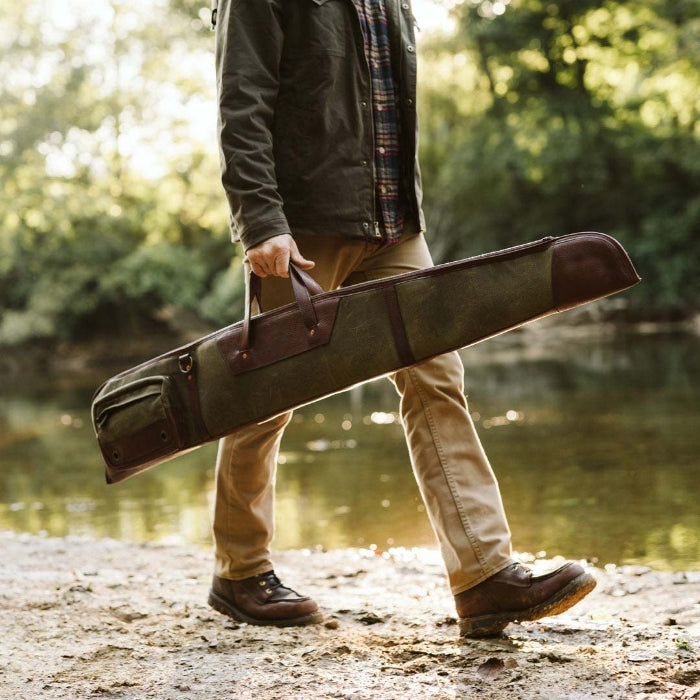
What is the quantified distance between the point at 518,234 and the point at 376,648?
81.9ft

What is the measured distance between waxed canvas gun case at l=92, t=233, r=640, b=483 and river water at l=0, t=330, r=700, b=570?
1819 millimetres

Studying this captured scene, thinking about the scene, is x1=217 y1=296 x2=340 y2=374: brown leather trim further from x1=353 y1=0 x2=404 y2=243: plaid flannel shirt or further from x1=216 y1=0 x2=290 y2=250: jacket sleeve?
x1=353 y1=0 x2=404 y2=243: plaid flannel shirt

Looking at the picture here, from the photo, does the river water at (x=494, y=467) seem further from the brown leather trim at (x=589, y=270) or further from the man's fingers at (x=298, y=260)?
the man's fingers at (x=298, y=260)

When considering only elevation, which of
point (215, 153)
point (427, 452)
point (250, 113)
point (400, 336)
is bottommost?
point (427, 452)

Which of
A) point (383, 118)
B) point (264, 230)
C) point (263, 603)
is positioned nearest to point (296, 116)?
point (383, 118)

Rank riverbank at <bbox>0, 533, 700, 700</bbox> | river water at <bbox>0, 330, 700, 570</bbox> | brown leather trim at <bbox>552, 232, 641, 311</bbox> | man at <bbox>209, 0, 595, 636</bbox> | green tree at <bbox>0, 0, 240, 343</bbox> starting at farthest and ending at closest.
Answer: green tree at <bbox>0, 0, 240, 343</bbox> → river water at <bbox>0, 330, 700, 570</bbox> → man at <bbox>209, 0, 595, 636</bbox> → brown leather trim at <bbox>552, 232, 641, 311</bbox> → riverbank at <bbox>0, 533, 700, 700</bbox>

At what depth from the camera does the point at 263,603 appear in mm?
2771

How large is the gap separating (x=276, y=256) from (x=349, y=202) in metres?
0.28

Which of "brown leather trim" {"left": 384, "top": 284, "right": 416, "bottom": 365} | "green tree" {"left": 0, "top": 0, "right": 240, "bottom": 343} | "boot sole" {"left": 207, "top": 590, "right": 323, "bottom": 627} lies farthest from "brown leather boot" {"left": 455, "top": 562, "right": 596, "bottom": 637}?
"green tree" {"left": 0, "top": 0, "right": 240, "bottom": 343}

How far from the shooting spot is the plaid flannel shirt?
104 inches

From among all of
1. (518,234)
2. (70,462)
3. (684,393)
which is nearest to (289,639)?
(70,462)

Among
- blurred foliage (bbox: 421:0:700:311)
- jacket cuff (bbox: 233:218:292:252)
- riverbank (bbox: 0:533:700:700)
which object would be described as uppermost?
blurred foliage (bbox: 421:0:700:311)

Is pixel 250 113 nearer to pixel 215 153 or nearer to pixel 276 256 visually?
pixel 276 256

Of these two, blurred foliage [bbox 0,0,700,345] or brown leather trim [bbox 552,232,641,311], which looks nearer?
brown leather trim [bbox 552,232,641,311]
